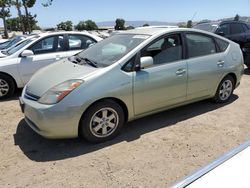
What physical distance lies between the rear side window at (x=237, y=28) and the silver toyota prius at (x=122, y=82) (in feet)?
20.7

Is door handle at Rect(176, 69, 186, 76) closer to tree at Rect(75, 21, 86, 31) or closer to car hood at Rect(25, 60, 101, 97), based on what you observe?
car hood at Rect(25, 60, 101, 97)

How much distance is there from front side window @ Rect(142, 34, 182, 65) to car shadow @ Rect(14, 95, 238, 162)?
1.03m

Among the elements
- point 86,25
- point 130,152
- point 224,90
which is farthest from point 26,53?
point 86,25

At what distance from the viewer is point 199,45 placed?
17.3ft

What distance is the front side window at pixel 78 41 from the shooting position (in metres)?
7.34

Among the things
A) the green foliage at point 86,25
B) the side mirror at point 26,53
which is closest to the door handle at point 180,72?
the side mirror at point 26,53

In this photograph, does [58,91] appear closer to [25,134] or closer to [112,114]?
[112,114]

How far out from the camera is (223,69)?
5.50 m

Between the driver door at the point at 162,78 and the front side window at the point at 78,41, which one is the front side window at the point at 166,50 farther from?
the front side window at the point at 78,41

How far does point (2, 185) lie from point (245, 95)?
205 inches

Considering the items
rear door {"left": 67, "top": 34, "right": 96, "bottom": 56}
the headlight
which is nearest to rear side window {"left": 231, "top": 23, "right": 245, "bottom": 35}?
rear door {"left": 67, "top": 34, "right": 96, "bottom": 56}

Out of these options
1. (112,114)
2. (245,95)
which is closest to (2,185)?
(112,114)

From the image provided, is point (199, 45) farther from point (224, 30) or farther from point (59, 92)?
point (224, 30)

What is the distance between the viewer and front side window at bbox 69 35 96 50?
7343 millimetres
